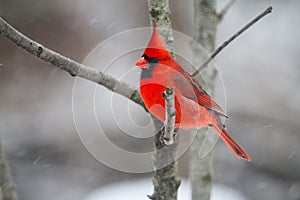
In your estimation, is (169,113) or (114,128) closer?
(169,113)

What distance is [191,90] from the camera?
152 centimetres

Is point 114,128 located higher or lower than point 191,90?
lower

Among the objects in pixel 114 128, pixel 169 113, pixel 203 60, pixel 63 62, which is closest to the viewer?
pixel 169 113

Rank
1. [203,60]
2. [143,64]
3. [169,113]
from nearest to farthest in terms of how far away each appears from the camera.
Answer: [169,113], [143,64], [203,60]

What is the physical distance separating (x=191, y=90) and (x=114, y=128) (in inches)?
138

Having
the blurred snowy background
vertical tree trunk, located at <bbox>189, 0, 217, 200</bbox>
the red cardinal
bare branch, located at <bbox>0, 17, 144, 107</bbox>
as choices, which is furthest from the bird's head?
the blurred snowy background

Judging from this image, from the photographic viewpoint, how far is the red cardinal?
4.58 feet

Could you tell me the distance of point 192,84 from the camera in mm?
1579

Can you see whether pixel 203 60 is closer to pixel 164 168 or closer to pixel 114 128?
pixel 164 168

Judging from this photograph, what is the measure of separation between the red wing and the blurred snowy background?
2.53 metres

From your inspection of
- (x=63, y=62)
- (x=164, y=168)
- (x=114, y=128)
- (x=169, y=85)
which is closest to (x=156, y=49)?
(x=169, y=85)

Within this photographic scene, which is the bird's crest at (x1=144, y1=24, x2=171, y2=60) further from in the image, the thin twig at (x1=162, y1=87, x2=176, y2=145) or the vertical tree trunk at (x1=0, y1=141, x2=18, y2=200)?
the vertical tree trunk at (x1=0, y1=141, x2=18, y2=200)

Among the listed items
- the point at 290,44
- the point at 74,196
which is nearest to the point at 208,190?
the point at 74,196

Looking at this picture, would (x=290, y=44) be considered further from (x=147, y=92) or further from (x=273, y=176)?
(x=147, y=92)
